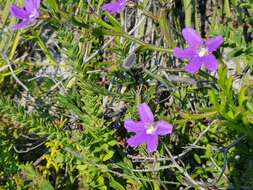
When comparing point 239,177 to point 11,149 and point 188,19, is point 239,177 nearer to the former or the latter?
point 188,19

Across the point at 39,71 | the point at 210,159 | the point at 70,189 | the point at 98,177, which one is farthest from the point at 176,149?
the point at 39,71

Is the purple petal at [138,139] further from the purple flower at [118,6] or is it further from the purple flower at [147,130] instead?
the purple flower at [118,6]

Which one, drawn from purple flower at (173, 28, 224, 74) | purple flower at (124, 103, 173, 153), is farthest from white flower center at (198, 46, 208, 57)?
purple flower at (124, 103, 173, 153)

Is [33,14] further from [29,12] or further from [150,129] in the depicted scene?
[150,129]

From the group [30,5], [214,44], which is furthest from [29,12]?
[214,44]

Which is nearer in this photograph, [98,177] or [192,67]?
[192,67]

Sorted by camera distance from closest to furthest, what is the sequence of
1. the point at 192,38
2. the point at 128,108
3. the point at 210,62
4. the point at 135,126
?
the point at 210,62 < the point at 192,38 < the point at 135,126 < the point at 128,108

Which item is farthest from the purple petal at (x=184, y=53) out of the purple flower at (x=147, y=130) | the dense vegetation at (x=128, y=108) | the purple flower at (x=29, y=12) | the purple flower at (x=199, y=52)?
the purple flower at (x=29, y=12)
